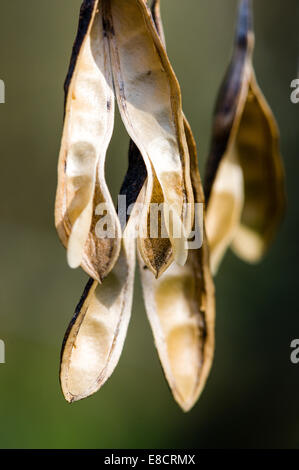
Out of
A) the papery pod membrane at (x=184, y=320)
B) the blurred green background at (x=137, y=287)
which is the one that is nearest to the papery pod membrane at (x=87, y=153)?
the papery pod membrane at (x=184, y=320)

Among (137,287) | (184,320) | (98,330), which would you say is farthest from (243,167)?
(137,287)

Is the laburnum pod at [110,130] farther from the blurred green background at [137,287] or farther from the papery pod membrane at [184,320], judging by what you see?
the blurred green background at [137,287]

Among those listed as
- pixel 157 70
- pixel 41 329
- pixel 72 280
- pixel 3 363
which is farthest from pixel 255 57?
pixel 157 70

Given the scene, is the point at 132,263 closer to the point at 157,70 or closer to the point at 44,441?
the point at 157,70

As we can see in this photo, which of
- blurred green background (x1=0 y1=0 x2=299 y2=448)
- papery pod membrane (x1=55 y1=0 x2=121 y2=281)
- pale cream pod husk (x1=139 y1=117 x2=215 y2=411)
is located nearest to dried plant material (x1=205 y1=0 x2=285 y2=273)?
pale cream pod husk (x1=139 y1=117 x2=215 y2=411)

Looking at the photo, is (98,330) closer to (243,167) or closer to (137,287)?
(243,167)

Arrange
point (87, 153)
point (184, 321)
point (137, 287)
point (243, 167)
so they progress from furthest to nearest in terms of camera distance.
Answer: point (137, 287) → point (243, 167) → point (184, 321) → point (87, 153)

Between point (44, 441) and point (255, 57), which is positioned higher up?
point (255, 57)

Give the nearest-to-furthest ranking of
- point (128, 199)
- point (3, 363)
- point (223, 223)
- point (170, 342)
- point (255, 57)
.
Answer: point (128, 199)
point (170, 342)
point (223, 223)
point (3, 363)
point (255, 57)
